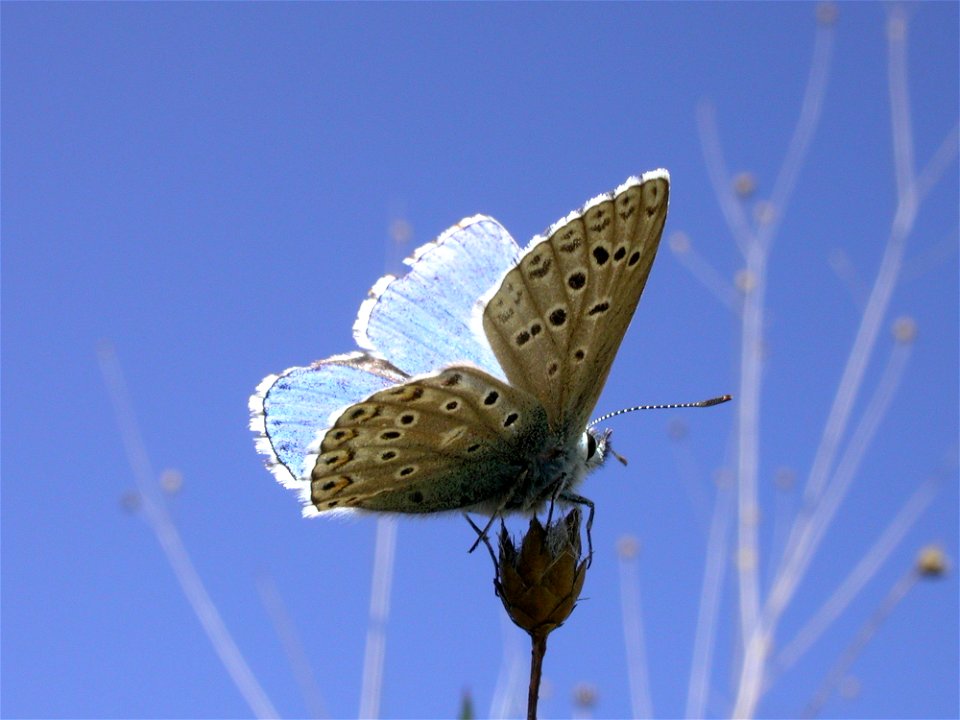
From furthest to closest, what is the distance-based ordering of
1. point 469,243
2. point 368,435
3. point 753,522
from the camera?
point 753,522 → point 469,243 → point 368,435

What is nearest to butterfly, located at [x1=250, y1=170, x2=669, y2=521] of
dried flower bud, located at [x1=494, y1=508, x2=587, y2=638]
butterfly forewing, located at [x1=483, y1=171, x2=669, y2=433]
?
butterfly forewing, located at [x1=483, y1=171, x2=669, y2=433]

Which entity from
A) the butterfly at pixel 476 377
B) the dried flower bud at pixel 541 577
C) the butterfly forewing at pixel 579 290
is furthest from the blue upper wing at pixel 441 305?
the dried flower bud at pixel 541 577

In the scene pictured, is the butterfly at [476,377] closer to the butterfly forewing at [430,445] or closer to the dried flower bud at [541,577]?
the butterfly forewing at [430,445]

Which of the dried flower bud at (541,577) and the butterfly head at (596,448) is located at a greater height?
the butterfly head at (596,448)

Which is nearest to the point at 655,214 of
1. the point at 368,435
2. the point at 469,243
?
the point at 469,243

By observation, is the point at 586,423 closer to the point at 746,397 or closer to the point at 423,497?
the point at 423,497

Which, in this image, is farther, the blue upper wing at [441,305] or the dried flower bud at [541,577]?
the blue upper wing at [441,305]
